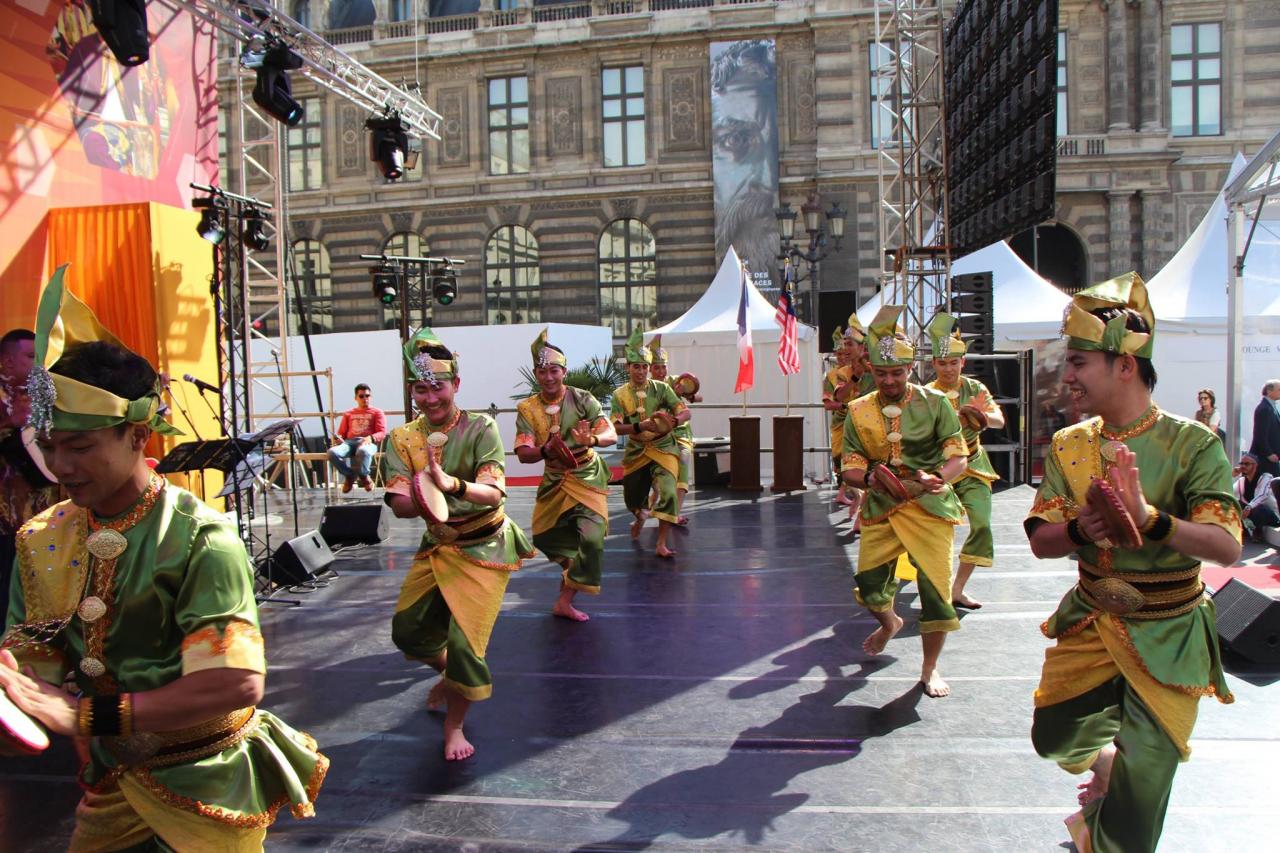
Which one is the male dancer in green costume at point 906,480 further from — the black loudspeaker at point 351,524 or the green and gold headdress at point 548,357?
the black loudspeaker at point 351,524

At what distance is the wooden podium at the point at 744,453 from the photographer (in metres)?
15.1

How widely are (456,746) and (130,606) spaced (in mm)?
2863

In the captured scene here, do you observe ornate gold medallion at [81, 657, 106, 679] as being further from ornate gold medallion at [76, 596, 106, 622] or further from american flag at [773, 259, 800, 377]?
american flag at [773, 259, 800, 377]

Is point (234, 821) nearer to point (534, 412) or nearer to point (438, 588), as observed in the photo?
point (438, 588)

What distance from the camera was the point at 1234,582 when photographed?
6.40 m

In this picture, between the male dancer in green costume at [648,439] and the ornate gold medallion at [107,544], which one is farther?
the male dancer in green costume at [648,439]

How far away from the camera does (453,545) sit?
495 centimetres

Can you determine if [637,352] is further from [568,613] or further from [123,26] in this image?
[123,26]

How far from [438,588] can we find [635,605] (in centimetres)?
325

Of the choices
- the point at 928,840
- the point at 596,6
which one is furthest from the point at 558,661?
the point at 596,6

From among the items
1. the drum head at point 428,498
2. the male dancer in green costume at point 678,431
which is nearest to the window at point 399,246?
the male dancer in green costume at point 678,431

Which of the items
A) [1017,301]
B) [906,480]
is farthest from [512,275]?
[906,480]

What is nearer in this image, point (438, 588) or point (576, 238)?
point (438, 588)

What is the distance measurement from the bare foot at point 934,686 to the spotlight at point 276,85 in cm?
933
